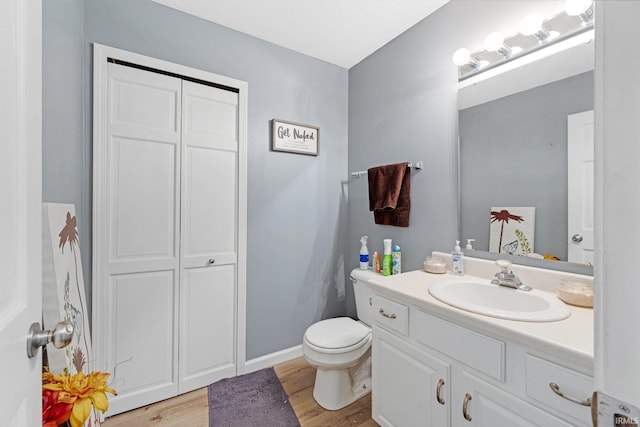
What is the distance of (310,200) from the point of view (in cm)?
223

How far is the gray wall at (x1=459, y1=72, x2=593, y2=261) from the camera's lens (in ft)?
3.92

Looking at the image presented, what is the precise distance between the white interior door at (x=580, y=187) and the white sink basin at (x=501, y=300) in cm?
23

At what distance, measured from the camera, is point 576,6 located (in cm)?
114

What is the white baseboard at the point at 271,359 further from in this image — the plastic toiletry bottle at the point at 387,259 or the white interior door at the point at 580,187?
the white interior door at the point at 580,187

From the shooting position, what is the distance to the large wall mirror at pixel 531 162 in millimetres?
1143

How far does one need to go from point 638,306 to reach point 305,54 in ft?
7.70

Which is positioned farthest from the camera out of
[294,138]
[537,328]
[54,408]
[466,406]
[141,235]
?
[294,138]

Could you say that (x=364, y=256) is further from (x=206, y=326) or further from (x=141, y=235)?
(x=141, y=235)

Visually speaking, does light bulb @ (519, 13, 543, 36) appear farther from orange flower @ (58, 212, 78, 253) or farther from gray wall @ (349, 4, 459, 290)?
orange flower @ (58, 212, 78, 253)

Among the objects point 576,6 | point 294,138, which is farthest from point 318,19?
point 576,6

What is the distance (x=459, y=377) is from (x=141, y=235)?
171cm

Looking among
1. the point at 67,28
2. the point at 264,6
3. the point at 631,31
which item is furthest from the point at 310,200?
the point at 631,31

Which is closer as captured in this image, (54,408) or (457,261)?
(54,408)

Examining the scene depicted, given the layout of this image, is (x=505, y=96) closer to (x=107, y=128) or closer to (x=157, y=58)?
(x=157, y=58)
